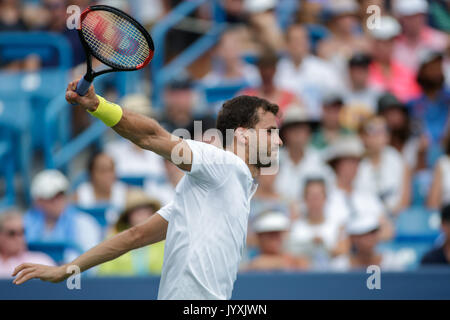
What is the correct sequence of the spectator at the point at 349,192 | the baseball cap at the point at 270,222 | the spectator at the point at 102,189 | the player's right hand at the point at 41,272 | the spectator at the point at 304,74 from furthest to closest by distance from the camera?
1. the spectator at the point at 304,74
2. the spectator at the point at 102,189
3. the spectator at the point at 349,192
4. the baseball cap at the point at 270,222
5. the player's right hand at the point at 41,272

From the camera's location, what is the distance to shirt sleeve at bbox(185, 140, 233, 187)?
3137mm

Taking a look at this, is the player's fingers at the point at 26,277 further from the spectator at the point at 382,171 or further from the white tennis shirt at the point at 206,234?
the spectator at the point at 382,171

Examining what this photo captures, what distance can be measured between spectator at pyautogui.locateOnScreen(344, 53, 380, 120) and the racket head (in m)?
4.11

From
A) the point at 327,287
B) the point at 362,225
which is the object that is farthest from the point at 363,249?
the point at 327,287

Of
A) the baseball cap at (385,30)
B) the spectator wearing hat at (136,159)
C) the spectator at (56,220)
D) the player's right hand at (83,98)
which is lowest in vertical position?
the player's right hand at (83,98)

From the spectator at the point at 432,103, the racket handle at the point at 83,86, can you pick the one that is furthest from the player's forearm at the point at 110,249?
the spectator at the point at 432,103

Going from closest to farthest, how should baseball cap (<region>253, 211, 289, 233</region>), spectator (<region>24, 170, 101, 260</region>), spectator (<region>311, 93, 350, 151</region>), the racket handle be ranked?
the racket handle → baseball cap (<region>253, 211, 289, 233</region>) → spectator (<region>24, 170, 101, 260</region>) → spectator (<region>311, 93, 350, 151</region>)

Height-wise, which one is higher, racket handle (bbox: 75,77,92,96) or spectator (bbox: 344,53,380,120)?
spectator (bbox: 344,53,380,120)

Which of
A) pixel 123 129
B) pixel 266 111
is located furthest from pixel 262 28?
pixel 123 129

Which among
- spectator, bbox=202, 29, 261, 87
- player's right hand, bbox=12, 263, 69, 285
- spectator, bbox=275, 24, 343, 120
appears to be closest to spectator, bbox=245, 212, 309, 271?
spectator, bbox=275, 24, 343, 120

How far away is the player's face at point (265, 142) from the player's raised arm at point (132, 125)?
17.4 inches

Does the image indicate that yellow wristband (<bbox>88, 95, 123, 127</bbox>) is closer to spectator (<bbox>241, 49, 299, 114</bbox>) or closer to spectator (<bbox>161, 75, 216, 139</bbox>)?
spectator (<bbox>161, 75, 216, 139</bbox>)

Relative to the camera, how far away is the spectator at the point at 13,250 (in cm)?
582

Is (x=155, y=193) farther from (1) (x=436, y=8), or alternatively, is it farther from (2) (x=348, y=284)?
(1) (x=436, y=8)
